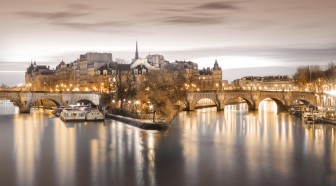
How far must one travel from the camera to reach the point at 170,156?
34906 millimetres

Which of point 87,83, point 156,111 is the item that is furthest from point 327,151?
point 87,83

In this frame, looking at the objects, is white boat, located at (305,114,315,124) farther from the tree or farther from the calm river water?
the tree

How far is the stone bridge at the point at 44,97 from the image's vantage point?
268 feet

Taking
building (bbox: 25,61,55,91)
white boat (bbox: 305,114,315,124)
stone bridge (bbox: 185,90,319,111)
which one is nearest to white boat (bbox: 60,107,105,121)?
white boat (bbox: 305,114,315,124)

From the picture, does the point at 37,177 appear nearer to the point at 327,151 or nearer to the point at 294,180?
the point at 294,180

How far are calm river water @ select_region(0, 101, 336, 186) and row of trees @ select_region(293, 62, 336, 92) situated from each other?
4698 cm

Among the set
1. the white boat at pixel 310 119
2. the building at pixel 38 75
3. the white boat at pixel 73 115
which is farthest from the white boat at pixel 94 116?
the building at pixel 38 75

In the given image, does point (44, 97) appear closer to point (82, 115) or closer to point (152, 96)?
point (82, 115)

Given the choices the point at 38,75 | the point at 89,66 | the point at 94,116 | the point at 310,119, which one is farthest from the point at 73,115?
the point at 38,75

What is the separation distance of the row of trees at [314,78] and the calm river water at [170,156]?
47.0m

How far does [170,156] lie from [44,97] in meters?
53.9

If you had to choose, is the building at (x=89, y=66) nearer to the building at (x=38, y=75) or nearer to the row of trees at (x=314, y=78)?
the building at (x=38, y=75)

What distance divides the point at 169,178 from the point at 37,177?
709 cm

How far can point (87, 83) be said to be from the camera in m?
136
